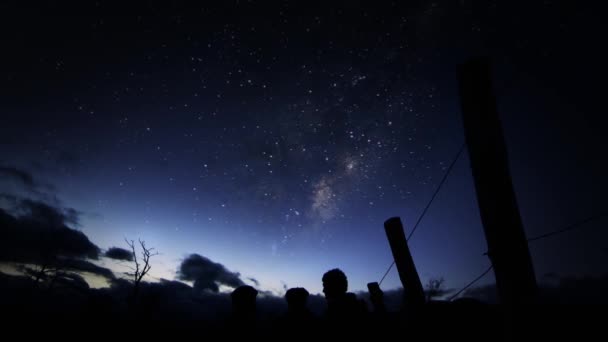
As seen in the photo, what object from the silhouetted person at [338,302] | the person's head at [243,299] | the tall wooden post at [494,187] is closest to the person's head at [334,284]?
the silhouetted person at [338,302]

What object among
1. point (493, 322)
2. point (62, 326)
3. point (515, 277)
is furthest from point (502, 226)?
point (62, 326)

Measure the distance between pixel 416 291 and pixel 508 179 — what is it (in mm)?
4007

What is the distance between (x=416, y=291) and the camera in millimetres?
6016

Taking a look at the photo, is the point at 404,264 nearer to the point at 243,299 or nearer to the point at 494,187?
the point at 494,187

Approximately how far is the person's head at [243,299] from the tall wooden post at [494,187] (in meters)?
2.73

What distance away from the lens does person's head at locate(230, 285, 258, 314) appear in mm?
3311

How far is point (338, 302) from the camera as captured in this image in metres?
4.14

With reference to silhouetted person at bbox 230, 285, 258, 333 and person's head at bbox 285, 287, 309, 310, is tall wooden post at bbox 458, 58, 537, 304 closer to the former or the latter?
person's head at bbox 285, 287, 309, 310

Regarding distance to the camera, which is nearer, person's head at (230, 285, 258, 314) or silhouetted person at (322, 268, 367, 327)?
person's head at (230, 285, 258, 314)

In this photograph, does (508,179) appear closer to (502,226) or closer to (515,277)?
(502,226)

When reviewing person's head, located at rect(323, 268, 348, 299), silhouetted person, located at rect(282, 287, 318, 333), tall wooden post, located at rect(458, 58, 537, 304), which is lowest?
silhouetted person, located at rect(282, 287, 318, 333)

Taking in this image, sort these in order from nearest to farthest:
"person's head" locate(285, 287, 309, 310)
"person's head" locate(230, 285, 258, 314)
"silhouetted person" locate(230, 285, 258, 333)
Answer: "silhouetted person" locate(230, 285, 258, 333) → "person's head" locate(230, 285, 258, 314) → "person's head" locate(285, 287, 309, 310)

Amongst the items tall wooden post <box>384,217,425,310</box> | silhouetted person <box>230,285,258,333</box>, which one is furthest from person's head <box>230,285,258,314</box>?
tall wooden post <box>384,217,425,310</box>

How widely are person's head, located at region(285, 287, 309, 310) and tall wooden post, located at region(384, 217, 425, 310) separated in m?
2.95
